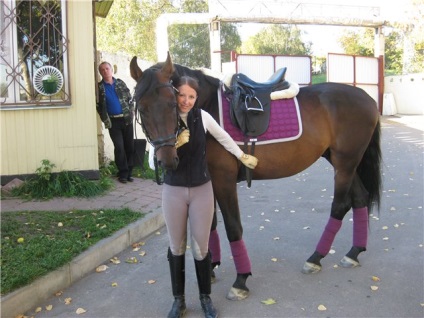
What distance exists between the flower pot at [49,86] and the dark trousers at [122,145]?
1042 mm

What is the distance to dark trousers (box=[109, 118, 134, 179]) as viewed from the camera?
688 centimetres

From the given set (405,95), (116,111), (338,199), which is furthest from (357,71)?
(338,199)

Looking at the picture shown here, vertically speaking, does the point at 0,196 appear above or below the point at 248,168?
below

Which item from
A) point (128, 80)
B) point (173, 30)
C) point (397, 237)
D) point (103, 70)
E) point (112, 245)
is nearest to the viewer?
point (112, 245)

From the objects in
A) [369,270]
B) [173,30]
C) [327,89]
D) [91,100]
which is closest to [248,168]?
[327,89]

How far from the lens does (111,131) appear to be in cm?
690

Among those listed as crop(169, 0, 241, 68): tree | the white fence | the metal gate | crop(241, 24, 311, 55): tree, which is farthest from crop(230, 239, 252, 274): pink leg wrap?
crop(241, 24, 311, 55): tree

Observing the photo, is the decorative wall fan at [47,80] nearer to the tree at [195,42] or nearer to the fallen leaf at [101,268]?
the fallen leaf at [101,268]

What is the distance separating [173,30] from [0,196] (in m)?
32.8

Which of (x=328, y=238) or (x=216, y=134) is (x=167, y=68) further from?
(x=328, y=238)

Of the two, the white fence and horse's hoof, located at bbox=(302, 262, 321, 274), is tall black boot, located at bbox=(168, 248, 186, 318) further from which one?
the white fence

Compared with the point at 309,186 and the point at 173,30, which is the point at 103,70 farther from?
the point at 173,30

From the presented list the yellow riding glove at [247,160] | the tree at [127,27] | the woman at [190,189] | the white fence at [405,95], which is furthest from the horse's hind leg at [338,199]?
the tree at [127,27]

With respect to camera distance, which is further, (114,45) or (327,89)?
(114,45)
